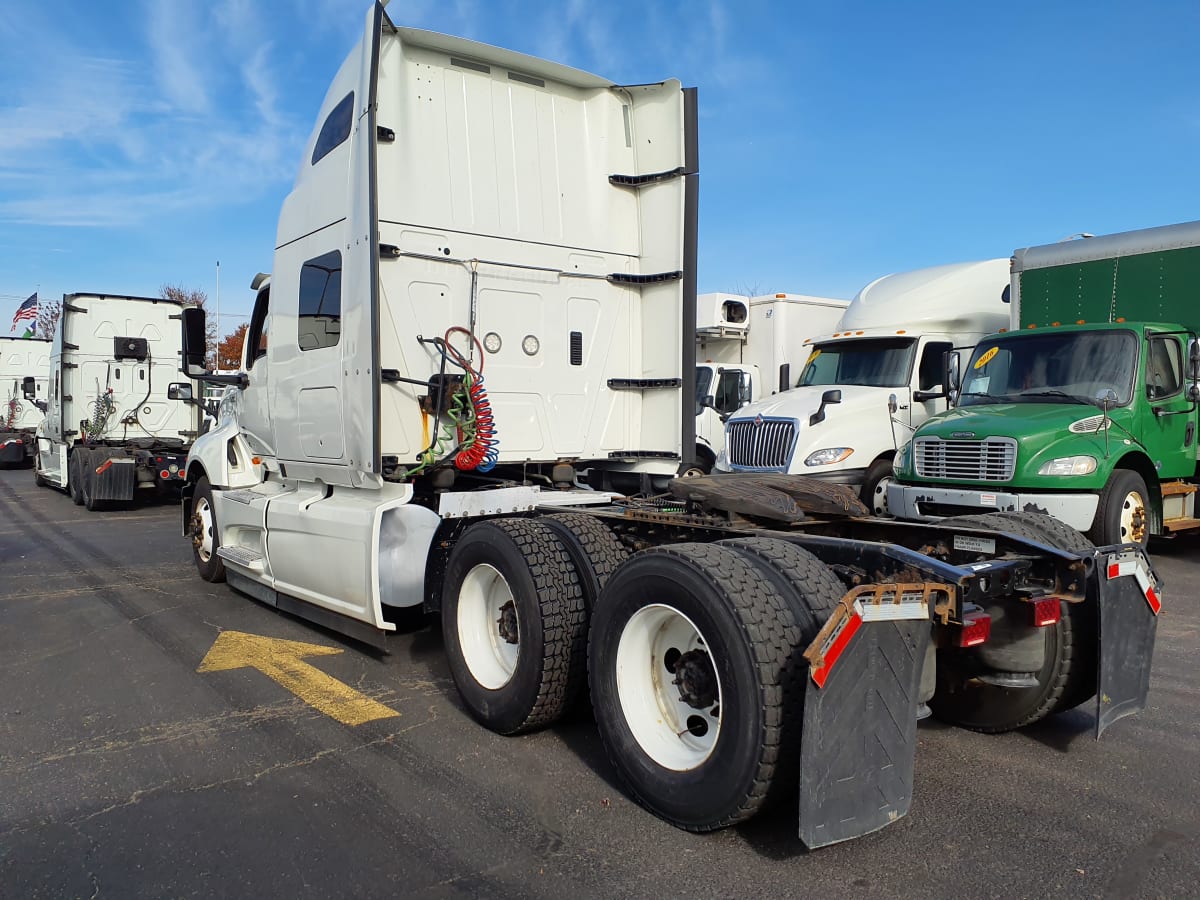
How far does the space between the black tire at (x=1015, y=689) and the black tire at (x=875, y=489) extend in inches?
220

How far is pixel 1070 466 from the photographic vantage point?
27.2ft

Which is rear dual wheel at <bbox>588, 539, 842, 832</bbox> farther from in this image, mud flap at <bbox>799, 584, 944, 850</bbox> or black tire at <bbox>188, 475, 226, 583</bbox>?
black tire at <bbox>188, 475, 226, 583</bbox>

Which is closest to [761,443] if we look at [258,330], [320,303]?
[258,330]

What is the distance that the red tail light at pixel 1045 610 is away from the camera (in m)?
3.70

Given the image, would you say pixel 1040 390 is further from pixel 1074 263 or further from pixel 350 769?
pixel 350 769

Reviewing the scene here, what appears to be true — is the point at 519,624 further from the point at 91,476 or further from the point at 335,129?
the point at 91,476

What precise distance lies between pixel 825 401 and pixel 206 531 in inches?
260

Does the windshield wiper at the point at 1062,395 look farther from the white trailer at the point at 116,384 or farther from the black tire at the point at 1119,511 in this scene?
the white trailer at the point at 116,384

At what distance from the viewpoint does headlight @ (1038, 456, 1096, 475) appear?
8.23 m

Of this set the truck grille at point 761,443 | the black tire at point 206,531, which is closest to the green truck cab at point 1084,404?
the truck grille at point 761,443

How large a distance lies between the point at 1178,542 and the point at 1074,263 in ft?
12.2

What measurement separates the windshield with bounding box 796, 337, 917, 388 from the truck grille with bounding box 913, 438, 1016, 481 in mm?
2081

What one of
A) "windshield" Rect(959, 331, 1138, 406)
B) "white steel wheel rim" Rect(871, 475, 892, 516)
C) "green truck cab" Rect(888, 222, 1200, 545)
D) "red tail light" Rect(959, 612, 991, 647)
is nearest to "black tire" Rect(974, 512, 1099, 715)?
"red tail light" Rect(959, 612, 991, 647)

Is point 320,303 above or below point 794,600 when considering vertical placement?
above
